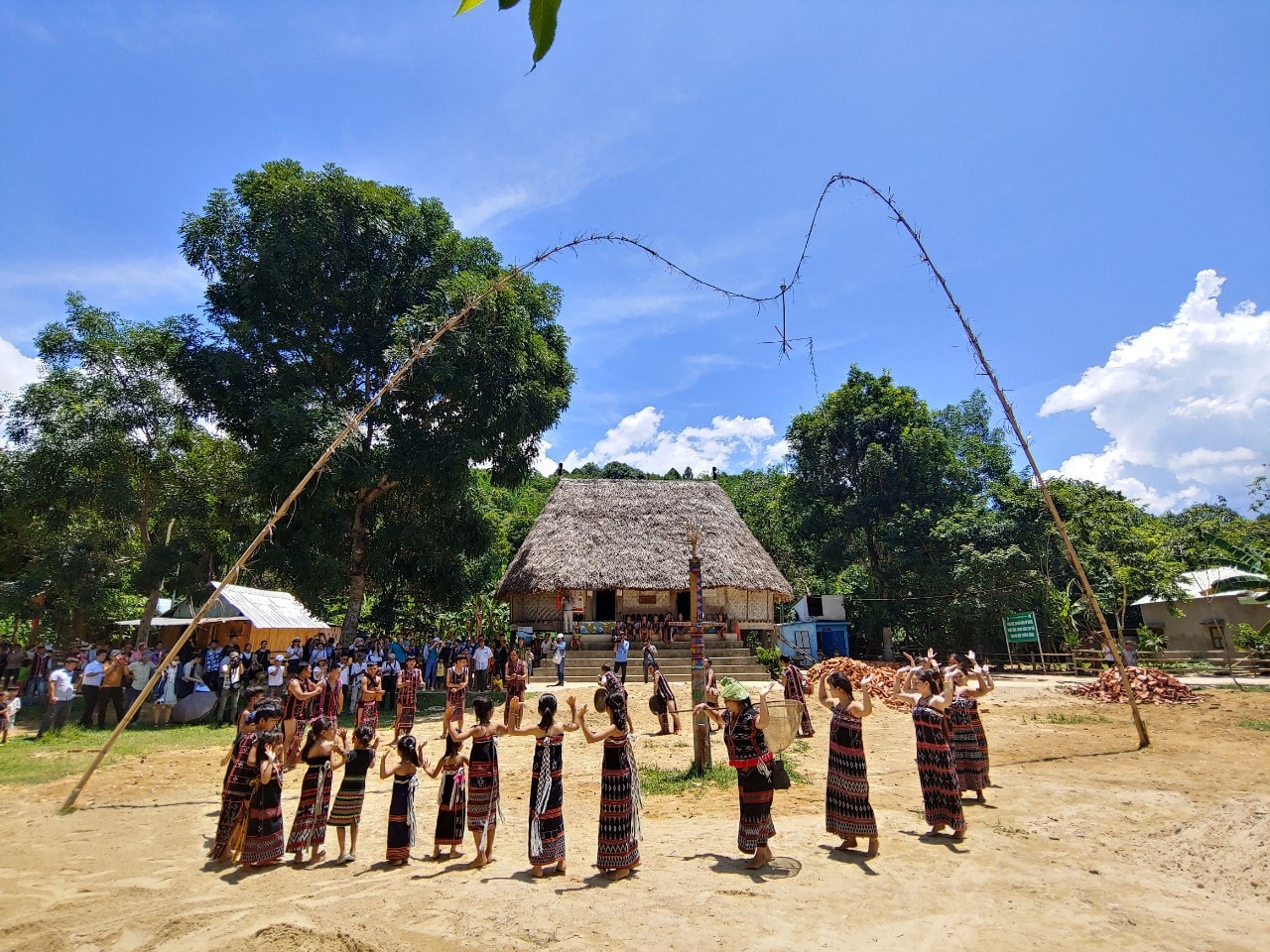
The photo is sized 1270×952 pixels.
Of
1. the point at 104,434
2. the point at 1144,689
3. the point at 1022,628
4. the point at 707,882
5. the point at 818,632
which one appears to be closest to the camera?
the point at 707,882

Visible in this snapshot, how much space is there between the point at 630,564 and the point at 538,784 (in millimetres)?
18726

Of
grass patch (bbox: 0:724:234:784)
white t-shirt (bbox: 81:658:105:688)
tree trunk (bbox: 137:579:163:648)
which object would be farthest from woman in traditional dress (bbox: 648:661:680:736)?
tree trunk (bbox: 137:579:163:648)

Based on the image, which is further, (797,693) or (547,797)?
(797,693)

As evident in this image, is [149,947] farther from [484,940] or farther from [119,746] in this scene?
[119,746]

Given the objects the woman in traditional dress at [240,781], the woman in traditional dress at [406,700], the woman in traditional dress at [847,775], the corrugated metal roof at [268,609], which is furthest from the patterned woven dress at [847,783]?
the corrugated metal roof at [268,609]

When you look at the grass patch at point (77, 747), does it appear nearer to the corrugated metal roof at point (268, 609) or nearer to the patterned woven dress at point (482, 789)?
the corrugated metal roof at point (268, 609)

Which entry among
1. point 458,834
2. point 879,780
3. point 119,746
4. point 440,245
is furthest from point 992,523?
point 119,746

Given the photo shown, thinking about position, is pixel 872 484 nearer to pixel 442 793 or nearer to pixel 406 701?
pixel 406 701

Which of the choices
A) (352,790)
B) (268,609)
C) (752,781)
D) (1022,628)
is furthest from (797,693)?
(268,609)

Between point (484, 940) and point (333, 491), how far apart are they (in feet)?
50.0

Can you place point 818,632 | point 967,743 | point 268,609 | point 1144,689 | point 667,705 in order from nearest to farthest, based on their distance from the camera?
1. point 967,743
2. point 667,705
3. point 1144,689
4. point 268,609
5. point 818,632

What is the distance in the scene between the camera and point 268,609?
2239 cm

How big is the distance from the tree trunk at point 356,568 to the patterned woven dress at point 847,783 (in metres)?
16.2

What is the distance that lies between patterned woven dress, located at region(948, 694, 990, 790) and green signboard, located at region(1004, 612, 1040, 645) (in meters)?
17.1
